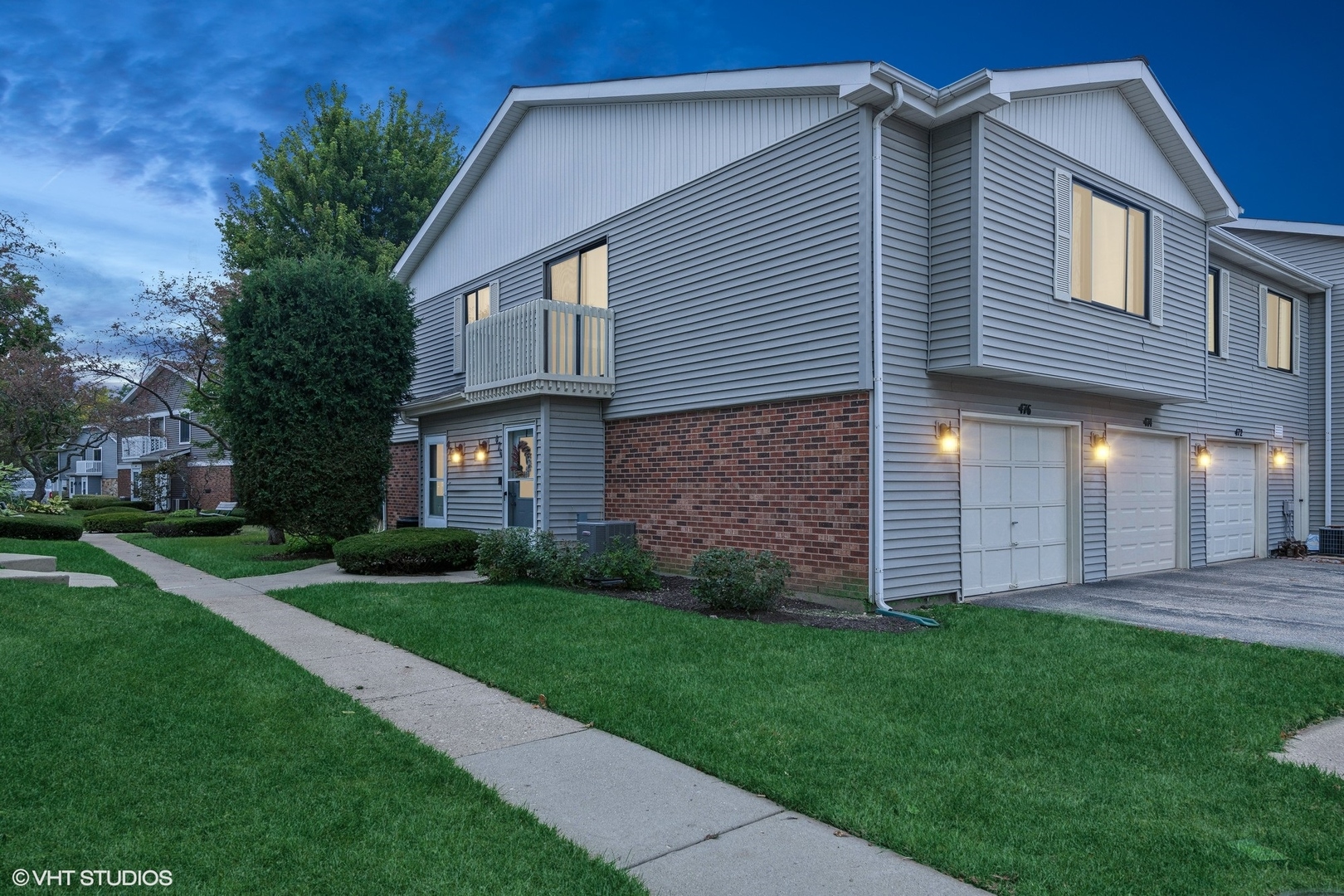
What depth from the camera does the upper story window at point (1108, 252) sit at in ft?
34.5

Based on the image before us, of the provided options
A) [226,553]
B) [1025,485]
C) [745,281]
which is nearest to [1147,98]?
[1025,485]

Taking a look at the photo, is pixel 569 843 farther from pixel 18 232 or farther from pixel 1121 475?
pixel 18 232

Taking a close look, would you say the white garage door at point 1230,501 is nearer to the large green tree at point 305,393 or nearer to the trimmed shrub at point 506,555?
the trimmed shrub at point 506,555

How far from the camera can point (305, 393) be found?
13.5 metres

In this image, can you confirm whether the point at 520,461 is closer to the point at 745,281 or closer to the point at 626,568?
the point at 626,568

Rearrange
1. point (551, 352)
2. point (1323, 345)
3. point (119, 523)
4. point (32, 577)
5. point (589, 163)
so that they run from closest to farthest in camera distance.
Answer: point (32, 577)
point (551, 352)
point (589, 163)
point (1323, 345)
point (119, 523)

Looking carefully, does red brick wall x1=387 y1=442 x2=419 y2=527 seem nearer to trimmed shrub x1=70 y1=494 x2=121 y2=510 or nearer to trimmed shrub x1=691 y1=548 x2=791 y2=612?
trimmed shrub x1=691 y1=548 x2=791 y2=612

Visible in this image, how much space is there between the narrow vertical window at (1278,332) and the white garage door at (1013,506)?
26.3 feet

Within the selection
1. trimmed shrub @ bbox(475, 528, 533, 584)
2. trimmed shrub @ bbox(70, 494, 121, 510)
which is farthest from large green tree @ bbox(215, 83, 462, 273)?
trimmed shrub @ bbox(475, 528, 533, 584)

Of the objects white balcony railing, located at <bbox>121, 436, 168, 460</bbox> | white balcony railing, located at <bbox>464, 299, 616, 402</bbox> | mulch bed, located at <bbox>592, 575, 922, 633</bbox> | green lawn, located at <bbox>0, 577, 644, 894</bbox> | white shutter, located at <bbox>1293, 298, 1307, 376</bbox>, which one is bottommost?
mulch bed, located at <bbox>592, 575, 922, 633</bbox>

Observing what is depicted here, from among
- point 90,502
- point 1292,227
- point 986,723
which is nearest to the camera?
point 986,723

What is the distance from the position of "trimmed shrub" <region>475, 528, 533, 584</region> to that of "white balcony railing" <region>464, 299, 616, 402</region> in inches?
96.2

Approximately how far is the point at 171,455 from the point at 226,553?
24.1m

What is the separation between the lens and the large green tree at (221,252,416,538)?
13.3 metres
